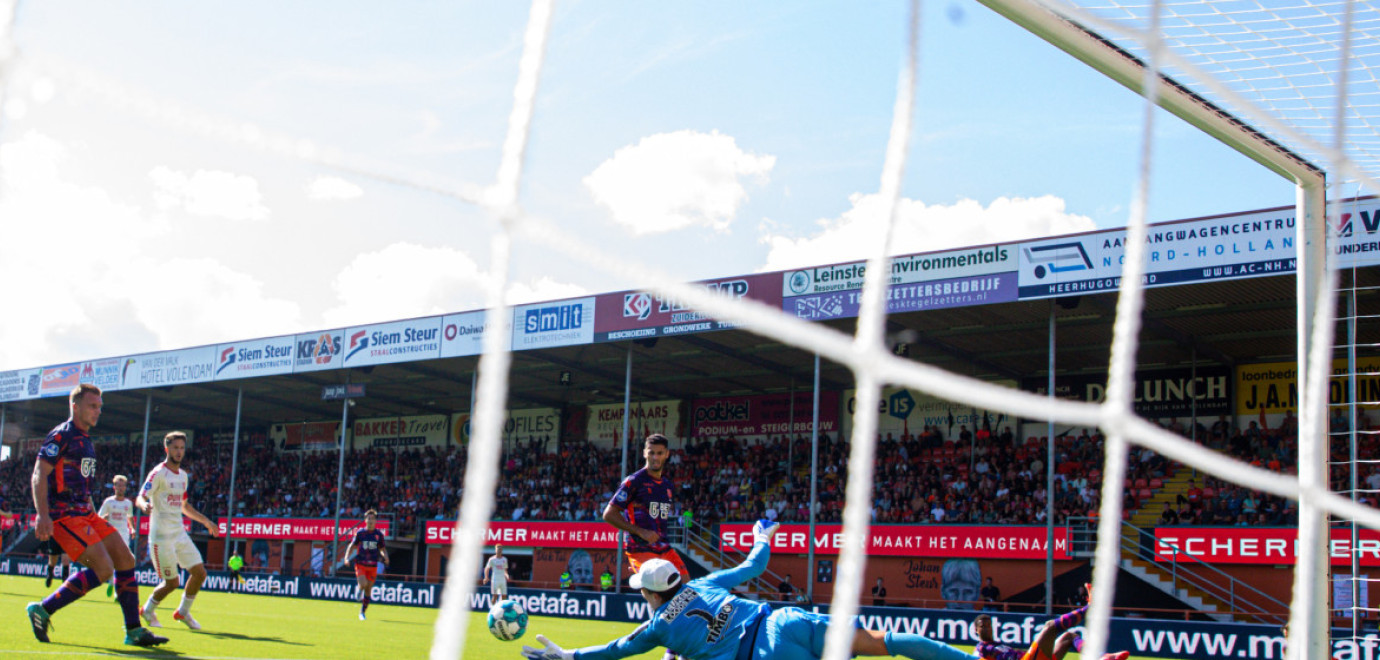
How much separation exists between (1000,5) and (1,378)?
3998 cm

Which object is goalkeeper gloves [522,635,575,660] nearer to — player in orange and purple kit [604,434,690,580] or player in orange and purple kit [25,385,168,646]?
player in orange and purple kit [604,434,690,580]

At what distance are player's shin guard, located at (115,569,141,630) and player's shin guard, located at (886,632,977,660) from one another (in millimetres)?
5486

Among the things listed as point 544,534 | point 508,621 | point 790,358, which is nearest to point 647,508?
point 508,621

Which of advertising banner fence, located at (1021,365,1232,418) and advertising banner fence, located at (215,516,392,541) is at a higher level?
advertising banner fence, located at (1021,365,1232,418)

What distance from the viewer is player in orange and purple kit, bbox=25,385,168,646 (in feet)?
25.1

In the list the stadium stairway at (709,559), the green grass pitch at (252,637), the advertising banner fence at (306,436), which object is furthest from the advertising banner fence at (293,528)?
the green grass pitch at (252,637)

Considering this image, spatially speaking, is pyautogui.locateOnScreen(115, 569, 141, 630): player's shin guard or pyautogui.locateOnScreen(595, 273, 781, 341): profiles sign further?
pyautogui.locateOnScreen(595, 273, 781, 341): profiles sign

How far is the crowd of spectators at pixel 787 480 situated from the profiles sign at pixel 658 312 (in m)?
3.10

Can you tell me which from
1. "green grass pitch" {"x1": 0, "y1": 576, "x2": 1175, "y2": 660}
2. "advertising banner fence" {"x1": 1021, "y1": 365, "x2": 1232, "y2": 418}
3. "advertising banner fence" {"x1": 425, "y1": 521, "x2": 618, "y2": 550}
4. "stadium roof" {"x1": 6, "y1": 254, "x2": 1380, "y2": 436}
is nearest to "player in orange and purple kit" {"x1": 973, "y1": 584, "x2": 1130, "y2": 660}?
"green grass pitch" {"x1": 0, "y1": 576, "x2": 1175, "y2": 660}

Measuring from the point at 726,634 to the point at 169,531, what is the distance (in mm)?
6645

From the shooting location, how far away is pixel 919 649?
5.48m

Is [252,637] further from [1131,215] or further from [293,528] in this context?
[293,528]

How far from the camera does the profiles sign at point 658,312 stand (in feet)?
70.8

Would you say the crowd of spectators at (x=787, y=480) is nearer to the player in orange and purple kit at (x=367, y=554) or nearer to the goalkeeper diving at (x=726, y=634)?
the player in orange and purple kit at (x=367, y=554)
